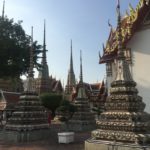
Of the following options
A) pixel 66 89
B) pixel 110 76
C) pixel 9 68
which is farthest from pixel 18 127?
pixel 66 89

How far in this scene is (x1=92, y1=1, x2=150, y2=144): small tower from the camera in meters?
9.09

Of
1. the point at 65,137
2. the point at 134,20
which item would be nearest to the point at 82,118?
the point at 65,137

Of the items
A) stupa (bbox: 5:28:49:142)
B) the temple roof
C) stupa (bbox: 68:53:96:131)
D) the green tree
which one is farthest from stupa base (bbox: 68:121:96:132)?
the temple roof

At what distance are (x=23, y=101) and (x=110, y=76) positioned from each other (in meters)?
4.98

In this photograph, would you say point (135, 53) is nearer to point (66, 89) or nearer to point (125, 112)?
point (125, 112)

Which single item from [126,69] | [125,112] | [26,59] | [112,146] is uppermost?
[26,59]

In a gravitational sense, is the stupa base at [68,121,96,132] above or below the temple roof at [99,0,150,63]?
below

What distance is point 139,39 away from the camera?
14.4 m

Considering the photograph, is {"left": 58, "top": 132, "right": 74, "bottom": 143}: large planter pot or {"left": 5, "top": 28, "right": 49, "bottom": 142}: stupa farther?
{"left": 5, "top": 28, "right": 49, "bottom": 142}: stupa

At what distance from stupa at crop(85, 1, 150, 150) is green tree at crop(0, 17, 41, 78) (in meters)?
15.3

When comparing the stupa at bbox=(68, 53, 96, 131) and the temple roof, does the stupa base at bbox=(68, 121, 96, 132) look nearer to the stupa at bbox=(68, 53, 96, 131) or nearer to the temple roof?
the stupa at bbox=(68, 53, 96, 131)

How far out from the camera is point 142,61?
46.4ft

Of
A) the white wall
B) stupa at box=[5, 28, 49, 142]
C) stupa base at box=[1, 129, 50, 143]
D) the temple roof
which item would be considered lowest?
stupa base at box=[1, 129, 50, 143]

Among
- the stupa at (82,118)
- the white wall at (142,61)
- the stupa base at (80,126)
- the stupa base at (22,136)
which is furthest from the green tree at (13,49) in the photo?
A: the white wall at (142,61)
